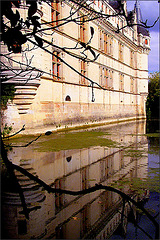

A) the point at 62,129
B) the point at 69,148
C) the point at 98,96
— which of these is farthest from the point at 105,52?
the point at 69,148

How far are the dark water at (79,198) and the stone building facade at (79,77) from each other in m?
1.42

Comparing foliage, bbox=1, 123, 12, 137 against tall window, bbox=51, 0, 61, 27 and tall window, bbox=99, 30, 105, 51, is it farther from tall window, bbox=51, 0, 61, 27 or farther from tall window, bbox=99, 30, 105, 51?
tall window, bbox=99, 30, 105, 51

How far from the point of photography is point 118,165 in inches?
240

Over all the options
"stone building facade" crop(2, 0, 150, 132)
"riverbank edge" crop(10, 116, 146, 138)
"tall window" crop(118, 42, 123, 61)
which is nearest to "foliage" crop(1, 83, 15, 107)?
"stone building facade" crop(2, 0, 150, 132)

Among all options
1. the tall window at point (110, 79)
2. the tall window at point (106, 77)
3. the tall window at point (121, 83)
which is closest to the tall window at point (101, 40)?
the tall window at point (106, 77)

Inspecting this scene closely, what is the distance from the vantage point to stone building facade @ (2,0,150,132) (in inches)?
412

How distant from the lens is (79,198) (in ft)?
12.8

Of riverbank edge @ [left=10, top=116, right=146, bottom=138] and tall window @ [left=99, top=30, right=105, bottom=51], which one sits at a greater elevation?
tall window @ [left=99, top=30, right=105, bottom=51]

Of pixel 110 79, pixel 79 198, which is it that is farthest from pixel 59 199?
pixel 110 79

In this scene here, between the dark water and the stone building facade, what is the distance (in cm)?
142

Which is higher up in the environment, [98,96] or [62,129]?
[98,96]

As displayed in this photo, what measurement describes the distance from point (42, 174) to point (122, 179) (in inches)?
55.7

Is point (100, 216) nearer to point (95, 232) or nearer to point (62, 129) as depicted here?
point (95, 232)

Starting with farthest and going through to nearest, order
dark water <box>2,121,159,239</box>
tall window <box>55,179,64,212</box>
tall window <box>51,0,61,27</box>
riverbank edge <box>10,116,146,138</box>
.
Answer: tall window <box>51,0,61,27</box>, riverbank edge <box>10,116,146,138</box>, tall window <box>55,179,64,212</box>, dark water <box>2,121,159,239</box>
